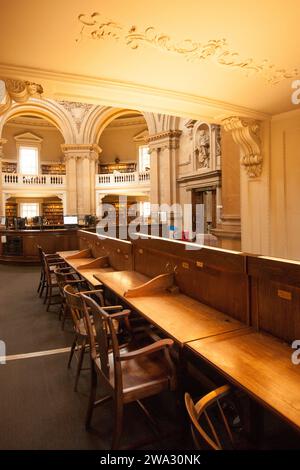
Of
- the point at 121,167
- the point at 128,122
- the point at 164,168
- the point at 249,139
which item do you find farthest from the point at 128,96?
the point at 128,122

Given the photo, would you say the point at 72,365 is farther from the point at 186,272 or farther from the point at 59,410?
the point at 186,272

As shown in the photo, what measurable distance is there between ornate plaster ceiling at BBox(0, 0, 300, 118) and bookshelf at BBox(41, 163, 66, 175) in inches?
664

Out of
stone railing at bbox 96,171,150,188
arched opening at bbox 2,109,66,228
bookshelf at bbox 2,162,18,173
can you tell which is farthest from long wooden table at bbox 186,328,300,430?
bookshelf at bbox 2,162,18,173

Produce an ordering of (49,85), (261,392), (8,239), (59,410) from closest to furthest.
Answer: (261,392), (59,410), (49,85), (8,239)

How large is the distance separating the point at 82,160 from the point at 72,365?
12438mm

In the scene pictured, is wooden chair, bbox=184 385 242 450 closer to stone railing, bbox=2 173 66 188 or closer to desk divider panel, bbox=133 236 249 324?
desk divider panel, bbox=133 236 249 324

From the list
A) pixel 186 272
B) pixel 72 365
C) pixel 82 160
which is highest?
pixel 82 160

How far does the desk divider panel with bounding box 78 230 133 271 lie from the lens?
4168mm

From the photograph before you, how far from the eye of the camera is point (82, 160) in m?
14.2

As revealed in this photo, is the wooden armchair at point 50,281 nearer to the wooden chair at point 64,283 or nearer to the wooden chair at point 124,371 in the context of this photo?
the wooden chair at point 64,283

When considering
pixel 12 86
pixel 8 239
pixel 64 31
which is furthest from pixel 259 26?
pixel 8 239

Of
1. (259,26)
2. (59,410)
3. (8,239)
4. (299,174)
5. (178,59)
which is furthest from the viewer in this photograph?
(8,239)

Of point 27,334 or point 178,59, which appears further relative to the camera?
point 27,334

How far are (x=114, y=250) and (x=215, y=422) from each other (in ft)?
9.61
